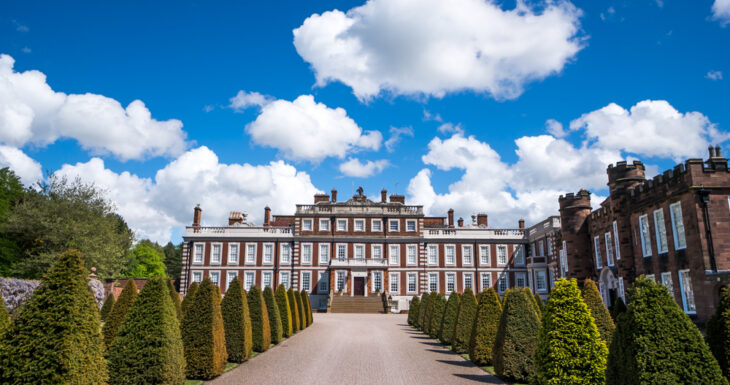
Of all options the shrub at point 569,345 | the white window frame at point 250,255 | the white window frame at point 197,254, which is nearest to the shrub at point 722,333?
the shrub at point 569,345

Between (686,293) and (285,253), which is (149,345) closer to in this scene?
(686,293)

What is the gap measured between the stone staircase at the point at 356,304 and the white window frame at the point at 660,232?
25.6 m

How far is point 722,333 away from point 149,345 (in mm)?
9705

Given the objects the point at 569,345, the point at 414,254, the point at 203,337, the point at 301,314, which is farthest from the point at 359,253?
the point at 569,345

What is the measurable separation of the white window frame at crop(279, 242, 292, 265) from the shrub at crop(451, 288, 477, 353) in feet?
110

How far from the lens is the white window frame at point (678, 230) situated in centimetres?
1873

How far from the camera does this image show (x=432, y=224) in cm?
5650

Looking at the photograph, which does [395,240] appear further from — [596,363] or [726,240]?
[596,363]

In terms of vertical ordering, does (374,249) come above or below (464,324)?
above

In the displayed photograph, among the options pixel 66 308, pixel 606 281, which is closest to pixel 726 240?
pixel 606 281

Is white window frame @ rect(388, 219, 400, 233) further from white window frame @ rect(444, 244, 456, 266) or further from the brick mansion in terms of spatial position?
white window frame @ rect(444, 244, 456, 266)

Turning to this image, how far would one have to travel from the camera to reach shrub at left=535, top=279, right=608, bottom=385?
7762mm

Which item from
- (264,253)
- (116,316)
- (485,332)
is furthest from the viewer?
(264,253)

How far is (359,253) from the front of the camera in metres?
48.3
